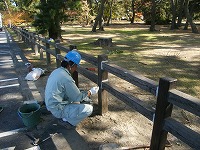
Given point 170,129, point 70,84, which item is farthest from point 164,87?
point 70,84

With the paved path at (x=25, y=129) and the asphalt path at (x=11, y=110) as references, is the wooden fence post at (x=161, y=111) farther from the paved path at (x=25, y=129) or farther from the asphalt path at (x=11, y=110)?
the asphalt path at (x=11, y=110)

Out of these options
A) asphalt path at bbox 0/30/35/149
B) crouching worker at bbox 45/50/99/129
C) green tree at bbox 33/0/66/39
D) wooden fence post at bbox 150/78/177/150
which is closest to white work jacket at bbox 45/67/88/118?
crouching worker at bbox 45/50/99/129

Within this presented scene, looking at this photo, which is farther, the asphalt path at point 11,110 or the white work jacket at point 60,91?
the asphalt path at point 11,110

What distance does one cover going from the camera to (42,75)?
715 centimetres

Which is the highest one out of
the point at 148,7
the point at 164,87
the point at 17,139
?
the point at 148,7

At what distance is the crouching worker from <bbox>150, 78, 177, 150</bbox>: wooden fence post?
51.0 inches

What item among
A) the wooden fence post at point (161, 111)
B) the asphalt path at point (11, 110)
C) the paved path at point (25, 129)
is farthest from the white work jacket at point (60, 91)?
the wooden fence post at point (161, 111)

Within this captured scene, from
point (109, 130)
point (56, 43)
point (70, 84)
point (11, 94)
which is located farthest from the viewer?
point (56, 43)

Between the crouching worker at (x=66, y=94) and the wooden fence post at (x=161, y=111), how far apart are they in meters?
1.30

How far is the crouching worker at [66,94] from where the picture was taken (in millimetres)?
3344

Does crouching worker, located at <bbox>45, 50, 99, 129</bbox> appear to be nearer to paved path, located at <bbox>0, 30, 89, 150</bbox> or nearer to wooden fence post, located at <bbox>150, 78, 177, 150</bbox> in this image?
paved path, located at <bbox>0, 30, 89, 150</bbox>

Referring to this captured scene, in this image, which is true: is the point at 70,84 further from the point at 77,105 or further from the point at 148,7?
the point at 148,7

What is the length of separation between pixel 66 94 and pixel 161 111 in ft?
5.29

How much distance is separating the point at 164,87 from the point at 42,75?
541cm
